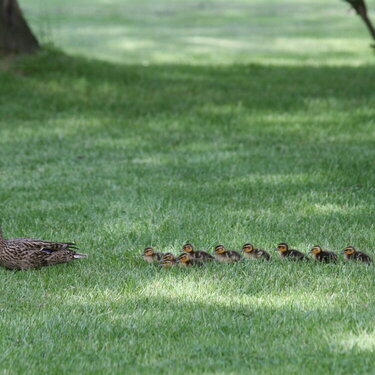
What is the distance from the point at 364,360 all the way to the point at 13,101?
10916 mm

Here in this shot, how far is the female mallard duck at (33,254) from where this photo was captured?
7.60 m

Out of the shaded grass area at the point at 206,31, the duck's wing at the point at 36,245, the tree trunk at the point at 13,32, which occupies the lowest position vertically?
the shaded grass area at the point at 206,31

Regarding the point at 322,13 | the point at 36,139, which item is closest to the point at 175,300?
the point at 36,139

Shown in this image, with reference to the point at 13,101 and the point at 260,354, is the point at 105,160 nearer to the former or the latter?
the point at 13,101

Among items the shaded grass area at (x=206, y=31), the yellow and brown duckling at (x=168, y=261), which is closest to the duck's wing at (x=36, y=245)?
the yellow and brown duckling at (x=168, y=261)

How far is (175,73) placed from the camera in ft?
59.2

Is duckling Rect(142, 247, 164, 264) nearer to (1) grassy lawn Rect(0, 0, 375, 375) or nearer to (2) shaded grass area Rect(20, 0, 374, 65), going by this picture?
(1) grassy lawn Rect(0, 0, 375, 375)

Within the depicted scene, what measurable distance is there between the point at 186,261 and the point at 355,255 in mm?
1380

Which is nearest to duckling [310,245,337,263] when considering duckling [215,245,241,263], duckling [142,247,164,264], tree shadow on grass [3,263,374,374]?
tree shadow on grass [3,263,374,374]

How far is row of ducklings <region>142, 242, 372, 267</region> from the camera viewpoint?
24.5ft

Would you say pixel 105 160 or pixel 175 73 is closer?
pixel 105 160

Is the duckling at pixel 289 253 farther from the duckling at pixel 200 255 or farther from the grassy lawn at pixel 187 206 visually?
the duckling at pixel 200 255

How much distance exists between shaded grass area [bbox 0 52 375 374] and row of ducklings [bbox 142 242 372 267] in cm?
12

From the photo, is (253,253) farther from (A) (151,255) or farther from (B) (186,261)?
(A) (151,255)
